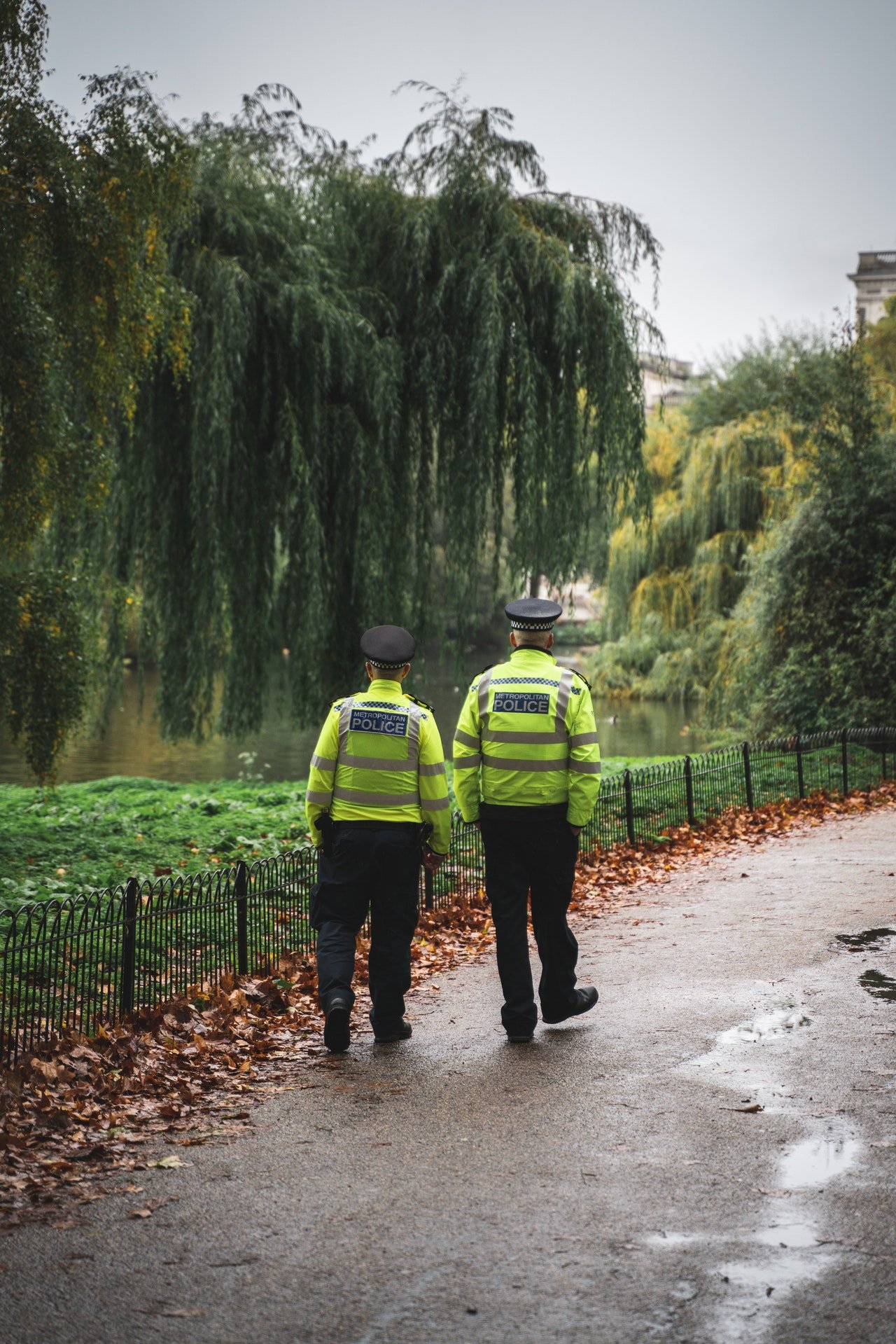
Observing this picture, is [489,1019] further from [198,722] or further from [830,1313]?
[198,722]

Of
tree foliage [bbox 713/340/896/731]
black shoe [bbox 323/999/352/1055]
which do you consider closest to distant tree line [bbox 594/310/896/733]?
tree foliage [bbox 713/340/896/731]

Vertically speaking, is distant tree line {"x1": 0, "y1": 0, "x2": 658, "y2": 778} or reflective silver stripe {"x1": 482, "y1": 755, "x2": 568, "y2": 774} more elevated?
distant tree line {"x1": 0, "y1": 0, "x2": 658, "y2": 778}

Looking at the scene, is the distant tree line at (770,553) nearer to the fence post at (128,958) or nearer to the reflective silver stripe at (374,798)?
the reflective silver stripe at (374,798)

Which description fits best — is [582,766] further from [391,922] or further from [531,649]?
[391,922]

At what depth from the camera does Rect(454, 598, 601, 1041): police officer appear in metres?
6.22

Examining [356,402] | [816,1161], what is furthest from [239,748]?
[816,1161]

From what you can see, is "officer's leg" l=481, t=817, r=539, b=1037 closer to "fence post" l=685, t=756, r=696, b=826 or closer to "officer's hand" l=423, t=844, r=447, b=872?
"officer's hand" l=423, t=844, r=447, b=872

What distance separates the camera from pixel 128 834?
11.9 metres

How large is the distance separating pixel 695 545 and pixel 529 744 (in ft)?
71.9

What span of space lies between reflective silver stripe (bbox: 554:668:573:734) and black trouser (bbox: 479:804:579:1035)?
15.0 inches

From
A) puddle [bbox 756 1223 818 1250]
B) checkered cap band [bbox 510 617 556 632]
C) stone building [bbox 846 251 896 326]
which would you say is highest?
stone building [bbox 846 251 896 326]

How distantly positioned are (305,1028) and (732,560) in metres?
21.3

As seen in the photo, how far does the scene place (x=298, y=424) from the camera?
1434 cm

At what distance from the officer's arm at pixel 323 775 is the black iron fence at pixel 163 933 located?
45.1 inches
